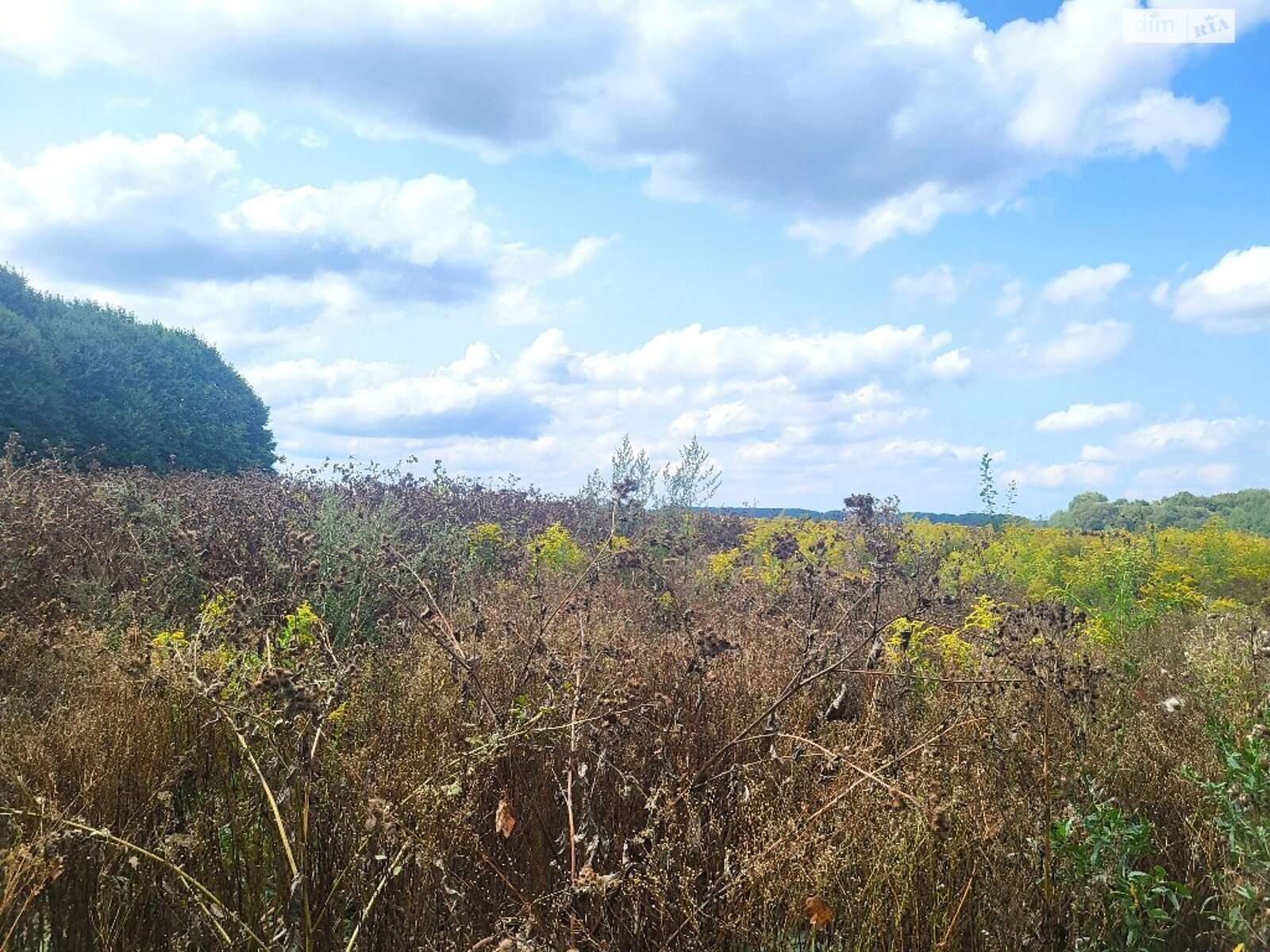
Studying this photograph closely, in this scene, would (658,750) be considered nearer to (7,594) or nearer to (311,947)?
(311,947)

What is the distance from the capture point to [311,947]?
229 cm

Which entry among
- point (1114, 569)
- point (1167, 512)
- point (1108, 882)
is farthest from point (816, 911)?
point (1167, 512)

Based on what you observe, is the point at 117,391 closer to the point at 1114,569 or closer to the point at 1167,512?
the point at 1114,569

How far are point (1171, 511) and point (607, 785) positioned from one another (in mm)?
30326

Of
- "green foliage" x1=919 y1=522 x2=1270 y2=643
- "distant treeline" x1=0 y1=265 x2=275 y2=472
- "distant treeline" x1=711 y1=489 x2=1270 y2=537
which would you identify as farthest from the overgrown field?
"distant treeline" x1=711 y1=489 x2=1270 y2=537

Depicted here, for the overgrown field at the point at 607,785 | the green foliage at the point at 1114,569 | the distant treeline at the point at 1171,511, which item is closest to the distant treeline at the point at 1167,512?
the distant treeline at the point at 1171,511

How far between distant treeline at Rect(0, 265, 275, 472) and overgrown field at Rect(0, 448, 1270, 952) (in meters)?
12.9

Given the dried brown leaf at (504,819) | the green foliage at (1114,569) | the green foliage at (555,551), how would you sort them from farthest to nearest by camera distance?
the green foliage at (555,551) → the green foliage at (1114,569) → the dried brown leaf at (504,819)

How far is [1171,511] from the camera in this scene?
2850cm

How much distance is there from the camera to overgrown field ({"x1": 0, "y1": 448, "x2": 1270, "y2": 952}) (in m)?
2.52

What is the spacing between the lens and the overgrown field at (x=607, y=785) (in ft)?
8.27

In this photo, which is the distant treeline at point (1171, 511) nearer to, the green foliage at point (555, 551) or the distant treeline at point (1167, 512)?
the distant treeline at point (1167, 512)

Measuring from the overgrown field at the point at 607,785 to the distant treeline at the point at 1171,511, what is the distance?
80.0 ft

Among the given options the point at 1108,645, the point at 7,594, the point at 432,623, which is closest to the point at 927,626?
the point at 1108,645
